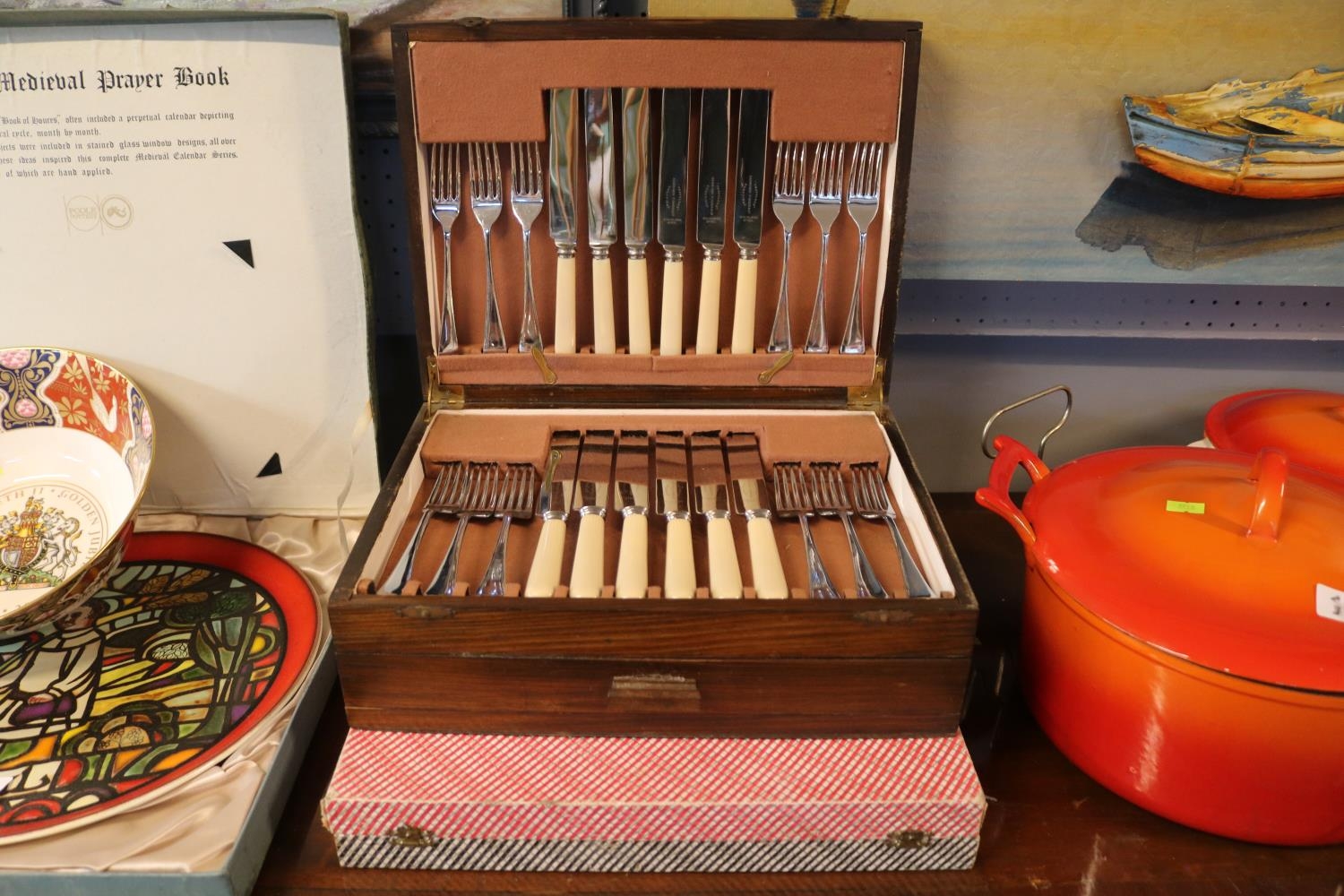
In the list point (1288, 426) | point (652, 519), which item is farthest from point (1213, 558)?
point (652, 519)

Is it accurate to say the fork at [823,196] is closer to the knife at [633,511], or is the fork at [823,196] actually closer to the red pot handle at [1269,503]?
the knife at [633,511]

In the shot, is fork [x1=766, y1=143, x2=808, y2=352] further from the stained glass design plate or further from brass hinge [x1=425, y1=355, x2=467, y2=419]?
the stained glass design plate

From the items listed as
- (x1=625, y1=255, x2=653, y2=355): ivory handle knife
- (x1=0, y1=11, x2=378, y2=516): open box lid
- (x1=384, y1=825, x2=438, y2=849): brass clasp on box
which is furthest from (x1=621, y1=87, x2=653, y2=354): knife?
(x1=384, y1=825, x2=438, y2=849): brass clasp on box

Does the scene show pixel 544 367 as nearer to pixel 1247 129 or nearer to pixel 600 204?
pixel 600 204

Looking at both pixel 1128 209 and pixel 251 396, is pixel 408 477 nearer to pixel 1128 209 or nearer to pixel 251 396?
pixel 251 396

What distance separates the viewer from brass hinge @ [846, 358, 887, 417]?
112cm

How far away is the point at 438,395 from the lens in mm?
1125

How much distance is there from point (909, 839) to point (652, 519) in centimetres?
41

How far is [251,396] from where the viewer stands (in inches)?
46.2

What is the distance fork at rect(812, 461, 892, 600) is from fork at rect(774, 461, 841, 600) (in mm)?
15

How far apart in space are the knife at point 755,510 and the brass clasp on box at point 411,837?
1.18 ft

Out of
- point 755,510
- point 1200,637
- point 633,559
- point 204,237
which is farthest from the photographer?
point 204,237

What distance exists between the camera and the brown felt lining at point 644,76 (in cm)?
99

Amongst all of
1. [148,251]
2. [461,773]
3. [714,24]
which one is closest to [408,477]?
[461,773]
